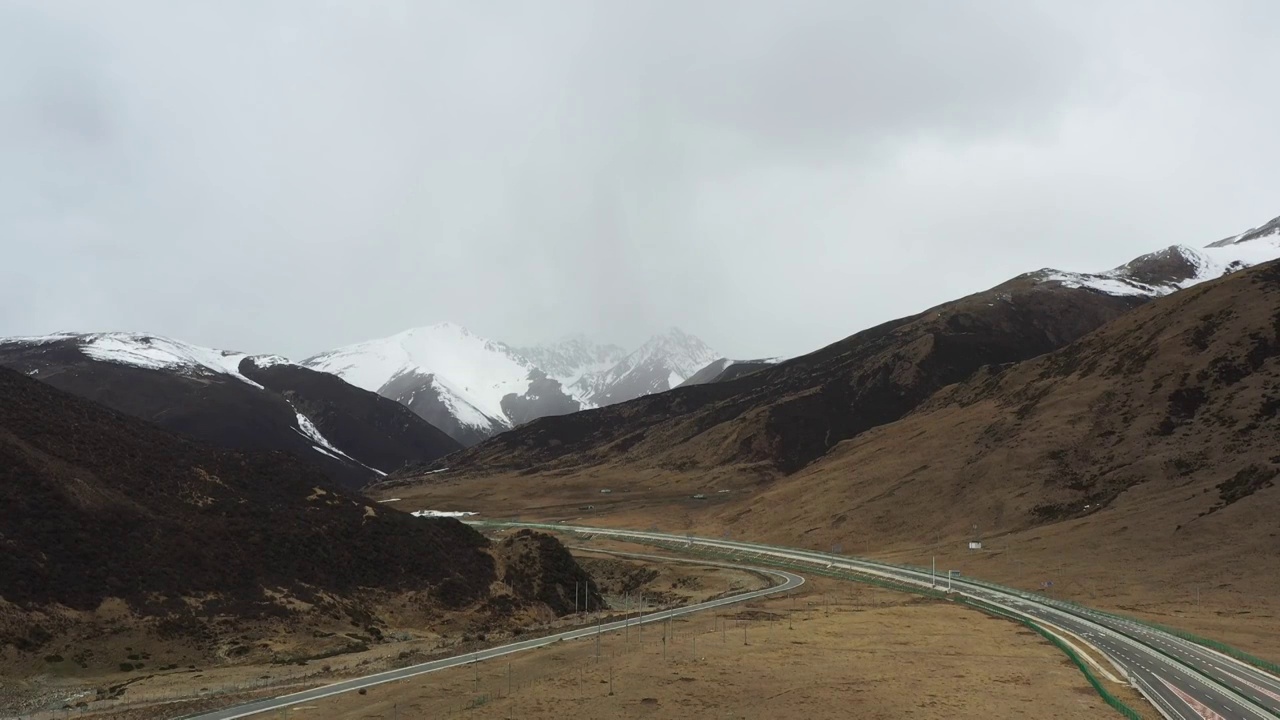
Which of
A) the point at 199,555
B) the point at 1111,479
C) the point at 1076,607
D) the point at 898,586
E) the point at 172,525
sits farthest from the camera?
the point at 1111,479

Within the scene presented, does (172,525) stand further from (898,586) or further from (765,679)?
(898,586)

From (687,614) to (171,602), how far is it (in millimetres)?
37378

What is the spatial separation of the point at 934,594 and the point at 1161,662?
1188 inches

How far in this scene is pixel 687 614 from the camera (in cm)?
6494

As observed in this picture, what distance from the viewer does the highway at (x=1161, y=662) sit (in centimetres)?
3653

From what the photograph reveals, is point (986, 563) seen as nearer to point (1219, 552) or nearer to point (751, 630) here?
point (1219, 552)

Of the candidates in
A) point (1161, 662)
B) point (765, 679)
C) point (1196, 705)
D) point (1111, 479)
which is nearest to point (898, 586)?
point (1161, 662)

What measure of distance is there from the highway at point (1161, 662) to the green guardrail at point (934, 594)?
154 centimetres

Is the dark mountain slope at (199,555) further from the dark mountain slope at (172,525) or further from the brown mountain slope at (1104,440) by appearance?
the brown mountain slope at (1104,440)

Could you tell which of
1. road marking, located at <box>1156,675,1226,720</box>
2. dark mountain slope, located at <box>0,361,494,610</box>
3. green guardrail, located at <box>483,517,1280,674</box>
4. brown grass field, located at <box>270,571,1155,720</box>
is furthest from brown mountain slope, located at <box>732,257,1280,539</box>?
dark mountain slope, located at <box>0,361,494,610</box>

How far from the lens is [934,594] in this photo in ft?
248

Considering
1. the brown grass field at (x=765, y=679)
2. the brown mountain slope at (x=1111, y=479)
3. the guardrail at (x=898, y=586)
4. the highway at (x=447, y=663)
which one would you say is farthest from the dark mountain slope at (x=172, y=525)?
the brown mountain slope at (x=1111, y=479)

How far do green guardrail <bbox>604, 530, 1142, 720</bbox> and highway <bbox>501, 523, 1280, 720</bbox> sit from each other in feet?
5.05

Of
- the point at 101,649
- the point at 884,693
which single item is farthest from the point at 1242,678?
the point at 101,649
